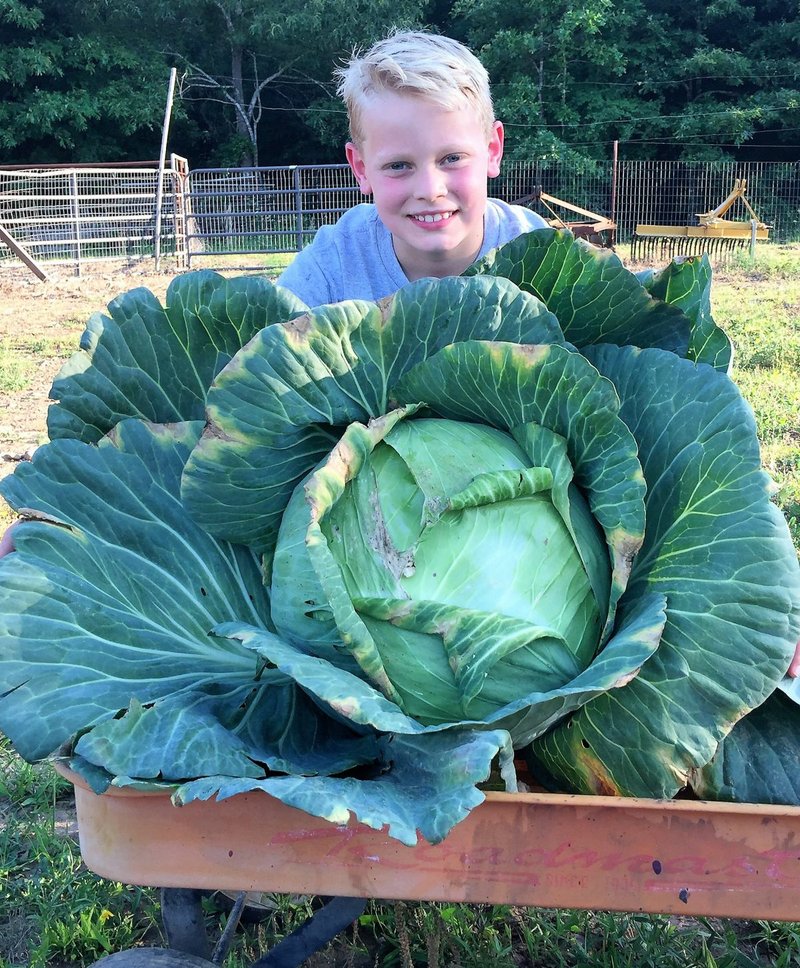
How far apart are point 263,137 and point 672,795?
29111mm

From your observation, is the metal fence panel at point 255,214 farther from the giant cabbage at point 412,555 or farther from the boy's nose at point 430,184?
the giant cabbage at point 412,555

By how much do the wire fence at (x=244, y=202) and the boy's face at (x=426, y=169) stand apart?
12905 mm

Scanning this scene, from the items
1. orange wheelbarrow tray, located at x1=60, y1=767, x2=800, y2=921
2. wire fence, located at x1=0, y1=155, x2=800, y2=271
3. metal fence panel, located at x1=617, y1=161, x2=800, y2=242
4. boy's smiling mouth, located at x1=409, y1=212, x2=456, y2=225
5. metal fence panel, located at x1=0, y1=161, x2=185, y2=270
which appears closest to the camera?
orange wheelbarrow tray, located at x1=60, y1=767, x2=800, y2=921

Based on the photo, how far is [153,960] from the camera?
1292 millimetres

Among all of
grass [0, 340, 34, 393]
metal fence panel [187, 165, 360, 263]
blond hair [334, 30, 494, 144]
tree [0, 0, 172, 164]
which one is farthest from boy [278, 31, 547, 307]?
tree [0, 0, 172, 164]

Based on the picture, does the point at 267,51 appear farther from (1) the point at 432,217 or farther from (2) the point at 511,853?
(2) the point at 511,853

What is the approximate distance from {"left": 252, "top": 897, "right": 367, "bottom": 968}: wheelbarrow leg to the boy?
1.41 m

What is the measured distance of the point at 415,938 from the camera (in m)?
1.90

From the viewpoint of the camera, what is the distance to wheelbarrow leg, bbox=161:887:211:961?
1368 mm

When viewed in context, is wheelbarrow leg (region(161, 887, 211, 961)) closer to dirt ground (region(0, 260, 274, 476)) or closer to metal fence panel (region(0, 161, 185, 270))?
dirt ground (region(0, 260, 274, 476))

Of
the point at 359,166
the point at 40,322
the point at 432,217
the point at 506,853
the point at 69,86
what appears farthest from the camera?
the point at 69,86

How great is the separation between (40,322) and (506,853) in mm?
8619

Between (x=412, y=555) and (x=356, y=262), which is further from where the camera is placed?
(x=356, y=262)

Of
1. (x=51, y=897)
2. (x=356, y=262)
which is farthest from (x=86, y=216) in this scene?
(x=51, y=897)
